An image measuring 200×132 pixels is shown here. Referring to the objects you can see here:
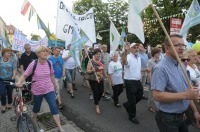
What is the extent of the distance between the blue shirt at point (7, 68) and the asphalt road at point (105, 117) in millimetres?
1767

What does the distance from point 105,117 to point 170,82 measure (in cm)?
360

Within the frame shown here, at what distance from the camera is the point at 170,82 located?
2652mm

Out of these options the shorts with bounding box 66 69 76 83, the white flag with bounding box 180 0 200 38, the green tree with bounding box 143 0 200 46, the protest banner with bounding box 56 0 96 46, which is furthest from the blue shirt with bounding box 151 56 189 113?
the green tree with bounding box 143 0 200 46

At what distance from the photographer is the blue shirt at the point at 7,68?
6.64m

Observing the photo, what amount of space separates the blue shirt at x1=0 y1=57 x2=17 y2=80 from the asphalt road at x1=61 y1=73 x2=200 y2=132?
1.77 meters

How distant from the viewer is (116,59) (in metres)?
6.87

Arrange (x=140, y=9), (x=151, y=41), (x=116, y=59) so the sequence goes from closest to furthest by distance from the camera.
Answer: (x=140, y=9), (x=116, y=59), (x=151, y=41)

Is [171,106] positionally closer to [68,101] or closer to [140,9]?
[140,9]

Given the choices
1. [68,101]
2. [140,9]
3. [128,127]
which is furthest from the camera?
[68,101]

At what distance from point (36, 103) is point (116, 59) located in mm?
2773

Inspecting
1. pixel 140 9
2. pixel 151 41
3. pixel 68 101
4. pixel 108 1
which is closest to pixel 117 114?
pixel 68 101

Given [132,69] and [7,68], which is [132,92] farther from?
[7,68]

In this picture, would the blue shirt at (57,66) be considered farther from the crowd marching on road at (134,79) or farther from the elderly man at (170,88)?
the elderly man at (170,88)

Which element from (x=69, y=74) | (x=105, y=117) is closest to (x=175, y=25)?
(x=69, y=74)
